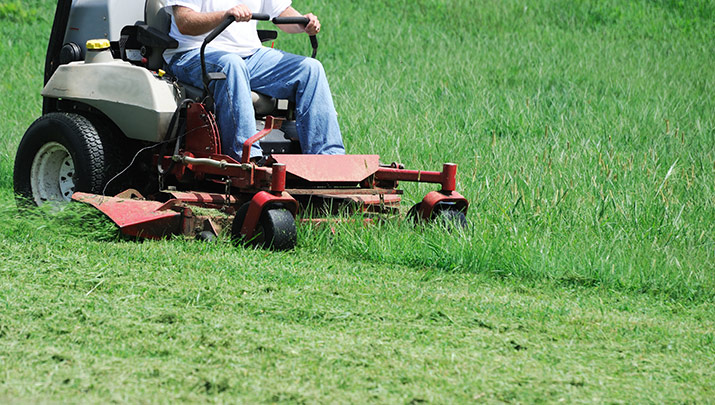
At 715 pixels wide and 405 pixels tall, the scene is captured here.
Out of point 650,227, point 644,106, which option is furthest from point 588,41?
point 650,227

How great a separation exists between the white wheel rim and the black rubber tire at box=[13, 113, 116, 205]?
0.02 meters

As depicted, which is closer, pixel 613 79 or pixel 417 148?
pixel 417 148

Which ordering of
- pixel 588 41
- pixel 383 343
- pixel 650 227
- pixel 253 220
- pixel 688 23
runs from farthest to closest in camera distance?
1. pixel 688 23
2. pixel 588 41
3. pixel 650 227
4. pixel 253 220
5. pixel 383 343

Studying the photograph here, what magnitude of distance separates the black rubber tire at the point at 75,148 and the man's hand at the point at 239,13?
40.0 inches

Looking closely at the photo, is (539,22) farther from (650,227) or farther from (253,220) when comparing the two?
(253,220)

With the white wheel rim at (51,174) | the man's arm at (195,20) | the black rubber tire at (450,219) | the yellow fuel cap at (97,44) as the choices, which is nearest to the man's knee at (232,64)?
the man's arm at (195,20)

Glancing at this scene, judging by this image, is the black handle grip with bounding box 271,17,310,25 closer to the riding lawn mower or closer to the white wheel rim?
the riding lawn mower

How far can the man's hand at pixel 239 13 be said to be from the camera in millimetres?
4566

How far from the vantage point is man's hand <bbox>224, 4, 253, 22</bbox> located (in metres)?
4.57

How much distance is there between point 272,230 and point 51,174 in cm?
174

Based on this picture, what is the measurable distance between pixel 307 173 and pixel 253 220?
39 centimetres

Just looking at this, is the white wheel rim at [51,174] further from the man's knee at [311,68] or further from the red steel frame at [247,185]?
the man's knee at [311,68]

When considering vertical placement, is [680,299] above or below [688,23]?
below

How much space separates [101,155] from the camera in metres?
4.87
